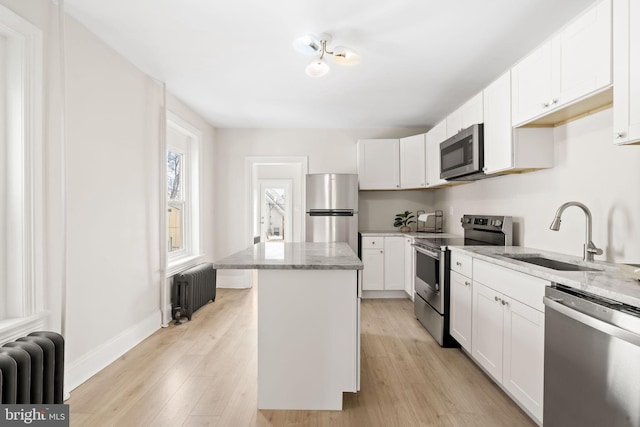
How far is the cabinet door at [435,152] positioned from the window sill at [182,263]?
3.12 meters

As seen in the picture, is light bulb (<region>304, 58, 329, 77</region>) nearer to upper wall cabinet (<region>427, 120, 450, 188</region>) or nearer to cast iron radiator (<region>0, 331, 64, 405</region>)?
upper wall cabinet (<region>427, 120, 450, 188</region>)

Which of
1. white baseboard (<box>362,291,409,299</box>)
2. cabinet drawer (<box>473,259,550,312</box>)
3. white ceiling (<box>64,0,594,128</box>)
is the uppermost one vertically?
white ceiling (<box>64,0,594,128</box>)

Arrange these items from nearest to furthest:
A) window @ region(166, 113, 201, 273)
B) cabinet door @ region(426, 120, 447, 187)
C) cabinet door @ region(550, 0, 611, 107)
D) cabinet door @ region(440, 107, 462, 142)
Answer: cabinet door @ region(550, 0, 611, 107)
cabinet door @ region(440, 107, 462, 142)
cabinet door @ region(426, 120, 447, 187)
window @ region(166, 113, 201, 273)

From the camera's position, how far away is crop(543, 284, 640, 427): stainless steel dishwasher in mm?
1162

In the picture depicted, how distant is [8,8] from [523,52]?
3367 millimetres

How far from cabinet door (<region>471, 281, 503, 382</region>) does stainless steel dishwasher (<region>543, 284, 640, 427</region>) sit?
476mm

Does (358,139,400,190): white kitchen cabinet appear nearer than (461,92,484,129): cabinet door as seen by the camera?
No

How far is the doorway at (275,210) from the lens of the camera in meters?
7.68

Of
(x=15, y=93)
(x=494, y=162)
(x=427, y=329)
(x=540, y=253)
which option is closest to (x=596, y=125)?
(x=494, y=162)

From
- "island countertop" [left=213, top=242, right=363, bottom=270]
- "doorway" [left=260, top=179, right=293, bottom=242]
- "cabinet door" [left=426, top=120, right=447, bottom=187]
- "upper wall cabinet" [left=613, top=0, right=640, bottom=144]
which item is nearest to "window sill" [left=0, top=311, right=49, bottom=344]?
"island countertop" [left=213, top=242, right=363, bottom=270]

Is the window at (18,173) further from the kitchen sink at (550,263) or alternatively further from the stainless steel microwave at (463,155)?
the stainless steel microwave at (463,155)

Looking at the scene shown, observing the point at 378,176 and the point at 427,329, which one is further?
the point at 378,176

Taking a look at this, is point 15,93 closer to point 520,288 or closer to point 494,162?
point 520,288

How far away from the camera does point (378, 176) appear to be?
4680 millimetres
